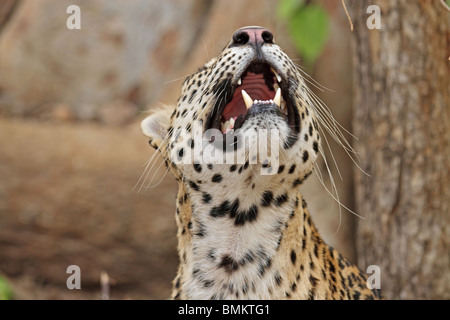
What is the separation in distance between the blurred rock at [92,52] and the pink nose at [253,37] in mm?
6869

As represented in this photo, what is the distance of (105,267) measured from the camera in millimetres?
9820

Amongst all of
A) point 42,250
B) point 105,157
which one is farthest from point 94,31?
point 42,250

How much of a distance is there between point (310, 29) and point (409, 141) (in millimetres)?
2237

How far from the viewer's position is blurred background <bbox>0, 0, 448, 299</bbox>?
9680 millimetres

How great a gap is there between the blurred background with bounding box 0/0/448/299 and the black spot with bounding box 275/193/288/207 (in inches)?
164

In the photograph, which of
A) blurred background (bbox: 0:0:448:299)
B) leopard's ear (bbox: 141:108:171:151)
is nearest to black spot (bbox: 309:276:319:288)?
leopard's ear (bbox: 141:108:171:151)

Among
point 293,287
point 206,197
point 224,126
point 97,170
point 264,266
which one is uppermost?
point 97,170

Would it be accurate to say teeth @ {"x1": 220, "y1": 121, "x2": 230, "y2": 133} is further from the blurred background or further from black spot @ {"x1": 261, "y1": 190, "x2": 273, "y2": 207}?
the blurred background

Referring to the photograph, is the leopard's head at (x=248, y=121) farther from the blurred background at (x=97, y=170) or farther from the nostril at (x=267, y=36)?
the blurred background at (x=97, y=170)

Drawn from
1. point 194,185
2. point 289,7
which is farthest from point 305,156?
point 289,7

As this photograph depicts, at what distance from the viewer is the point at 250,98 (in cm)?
462

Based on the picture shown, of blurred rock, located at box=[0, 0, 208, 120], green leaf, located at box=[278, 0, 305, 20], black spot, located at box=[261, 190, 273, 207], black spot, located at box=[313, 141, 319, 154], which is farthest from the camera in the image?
blurred rock, located at box=[0, 0, 208, 120]

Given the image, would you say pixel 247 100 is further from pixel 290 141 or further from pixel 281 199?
pixel 281 199
